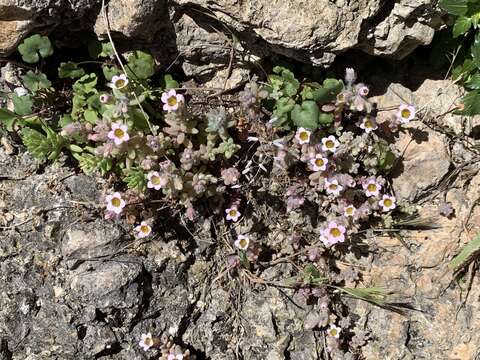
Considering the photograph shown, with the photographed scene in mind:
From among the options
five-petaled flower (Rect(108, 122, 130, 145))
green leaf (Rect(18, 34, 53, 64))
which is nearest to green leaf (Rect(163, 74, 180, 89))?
five-petaled flower (Rect(108, 122, 130, 145))

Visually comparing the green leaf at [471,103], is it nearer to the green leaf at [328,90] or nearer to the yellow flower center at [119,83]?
the green leaf at [328,90]

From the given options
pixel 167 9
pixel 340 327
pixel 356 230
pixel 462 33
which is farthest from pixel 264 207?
pixel 462 33

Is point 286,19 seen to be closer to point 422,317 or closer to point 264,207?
point 264,207

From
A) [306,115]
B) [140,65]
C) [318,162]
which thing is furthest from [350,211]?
[140,65]

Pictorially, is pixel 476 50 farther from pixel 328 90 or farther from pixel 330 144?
pixel 330 144

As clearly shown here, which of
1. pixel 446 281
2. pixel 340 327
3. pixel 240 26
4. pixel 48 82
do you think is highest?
pixel 240 26

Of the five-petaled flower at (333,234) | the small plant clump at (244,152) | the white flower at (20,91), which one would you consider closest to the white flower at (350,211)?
the small plant clump at (244,152)

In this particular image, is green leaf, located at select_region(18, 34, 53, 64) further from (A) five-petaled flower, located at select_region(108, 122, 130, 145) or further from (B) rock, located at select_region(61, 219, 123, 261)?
(B) rock, located at select_region(61, 219, 123, 261)
